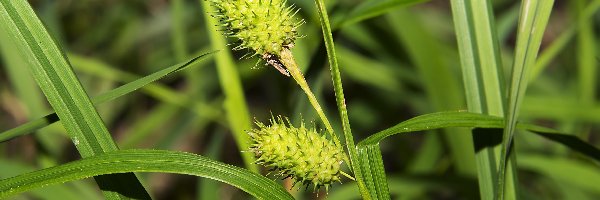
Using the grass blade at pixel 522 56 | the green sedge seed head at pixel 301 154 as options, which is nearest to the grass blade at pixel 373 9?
the grass blade at pixel 522 56

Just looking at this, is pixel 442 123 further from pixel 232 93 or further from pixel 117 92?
pixel 232 93

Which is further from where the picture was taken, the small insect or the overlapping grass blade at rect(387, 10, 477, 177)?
the overlapping grass blade at rect(387, 10, 477, 177)

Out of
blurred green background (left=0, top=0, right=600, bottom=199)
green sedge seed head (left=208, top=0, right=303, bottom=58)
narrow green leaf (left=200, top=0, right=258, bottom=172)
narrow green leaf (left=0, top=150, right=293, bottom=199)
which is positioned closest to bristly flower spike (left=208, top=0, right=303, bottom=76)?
green sedge seed head (left=208, top=0, right=303, bottom=58)

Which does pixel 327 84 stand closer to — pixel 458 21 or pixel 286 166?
pixel 458 21

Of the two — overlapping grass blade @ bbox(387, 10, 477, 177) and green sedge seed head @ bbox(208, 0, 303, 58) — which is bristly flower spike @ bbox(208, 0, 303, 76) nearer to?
green sedge seed head @ bbox(208, 0, 303, 58)

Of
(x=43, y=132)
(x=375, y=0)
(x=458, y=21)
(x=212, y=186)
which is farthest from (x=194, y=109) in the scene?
(x=458, y=21)
